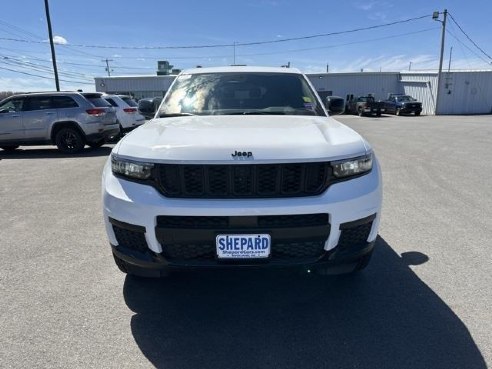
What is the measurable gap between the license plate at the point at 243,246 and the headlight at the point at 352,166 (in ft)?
2.07

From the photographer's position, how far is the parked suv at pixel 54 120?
1113 cm

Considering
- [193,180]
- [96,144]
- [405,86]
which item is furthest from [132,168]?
[405,86]

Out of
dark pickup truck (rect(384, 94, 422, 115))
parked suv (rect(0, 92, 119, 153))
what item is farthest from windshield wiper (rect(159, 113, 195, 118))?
dark pickup truck (rect(384, 94, 422, 115))

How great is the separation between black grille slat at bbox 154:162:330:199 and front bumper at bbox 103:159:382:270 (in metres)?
0.06

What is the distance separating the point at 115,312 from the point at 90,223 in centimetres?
231

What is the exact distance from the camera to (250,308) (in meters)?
2.97

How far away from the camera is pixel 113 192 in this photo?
261cm

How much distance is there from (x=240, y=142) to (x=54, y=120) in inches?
405

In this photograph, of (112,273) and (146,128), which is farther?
(112,273)

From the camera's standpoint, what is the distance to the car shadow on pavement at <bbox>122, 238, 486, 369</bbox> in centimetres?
241

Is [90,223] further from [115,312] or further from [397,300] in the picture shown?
[397,300]

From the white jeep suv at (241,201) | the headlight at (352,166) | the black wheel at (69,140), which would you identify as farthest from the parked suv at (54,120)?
the headlight at (352,166)

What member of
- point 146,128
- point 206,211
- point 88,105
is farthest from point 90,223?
point 88,105

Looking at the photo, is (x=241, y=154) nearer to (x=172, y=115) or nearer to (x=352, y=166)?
(x=352, y=166)
